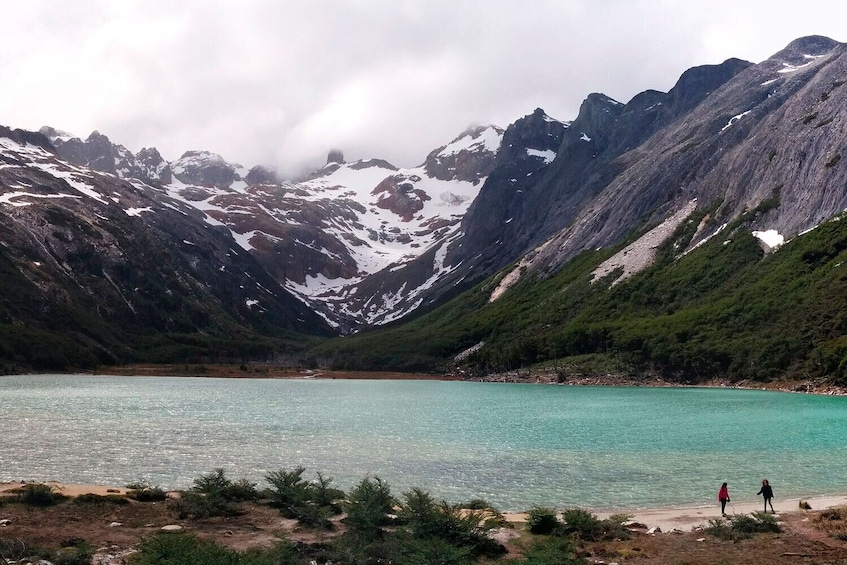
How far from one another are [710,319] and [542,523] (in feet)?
420

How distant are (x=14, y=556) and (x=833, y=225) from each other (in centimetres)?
15435

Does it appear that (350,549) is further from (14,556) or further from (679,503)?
(679,503)

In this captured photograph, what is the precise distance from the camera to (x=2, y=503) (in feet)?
98.1

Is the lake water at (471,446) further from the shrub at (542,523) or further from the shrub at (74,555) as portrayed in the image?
the shrub at (74,555)

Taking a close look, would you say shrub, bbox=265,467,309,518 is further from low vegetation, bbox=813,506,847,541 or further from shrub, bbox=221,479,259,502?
low vegetation, bbox=813,506,847,541

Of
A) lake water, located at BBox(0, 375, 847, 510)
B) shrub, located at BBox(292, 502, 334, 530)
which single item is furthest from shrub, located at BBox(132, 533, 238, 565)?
lake water, located at BBox(0, 375, 847, 510)

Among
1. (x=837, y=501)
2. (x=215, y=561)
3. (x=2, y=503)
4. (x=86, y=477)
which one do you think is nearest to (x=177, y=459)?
(x=86, y=477)

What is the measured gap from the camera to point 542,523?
27859mm

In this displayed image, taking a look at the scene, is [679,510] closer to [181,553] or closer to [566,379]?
[181,553]

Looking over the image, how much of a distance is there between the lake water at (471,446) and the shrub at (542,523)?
5.70 m

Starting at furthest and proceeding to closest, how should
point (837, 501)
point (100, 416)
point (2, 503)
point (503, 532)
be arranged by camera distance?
point (100, 416) < point (837, 501) < point (2, 503) < point (503, 532)

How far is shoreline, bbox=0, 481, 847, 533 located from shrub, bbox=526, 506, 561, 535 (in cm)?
165

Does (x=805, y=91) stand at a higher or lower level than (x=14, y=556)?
higher

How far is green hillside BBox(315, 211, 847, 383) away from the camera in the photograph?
118562mm
